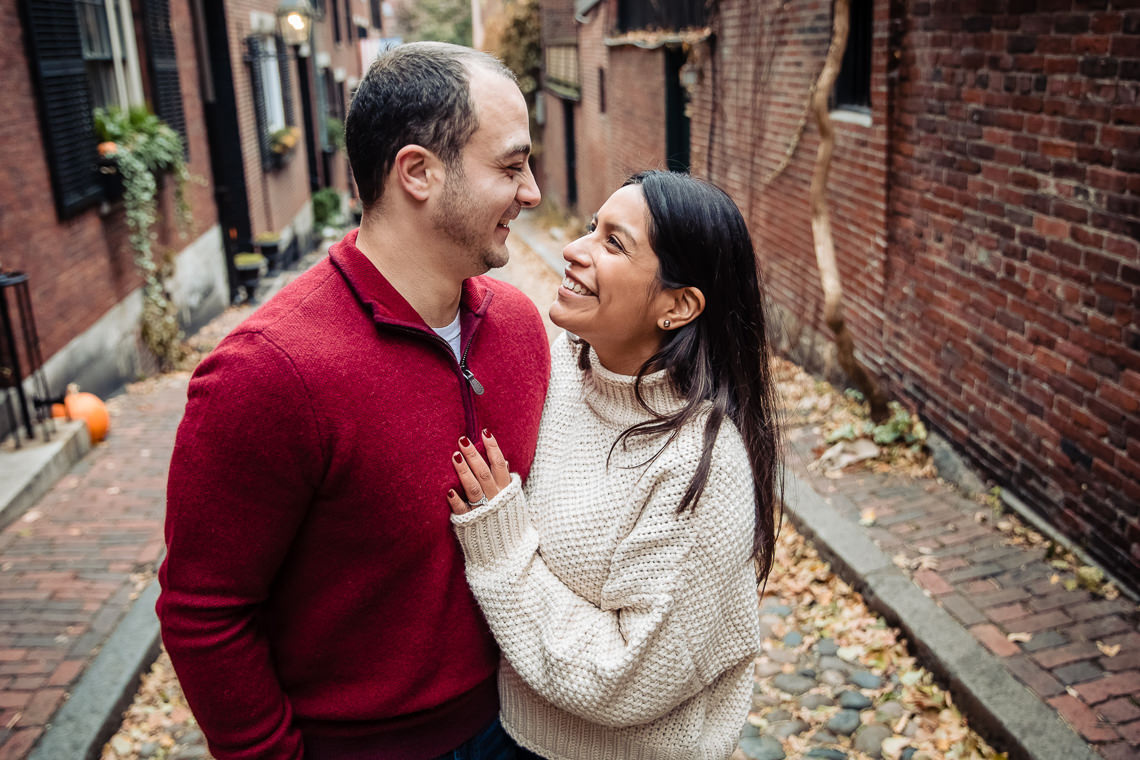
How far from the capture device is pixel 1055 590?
14.3ft

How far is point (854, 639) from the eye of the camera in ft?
14.5

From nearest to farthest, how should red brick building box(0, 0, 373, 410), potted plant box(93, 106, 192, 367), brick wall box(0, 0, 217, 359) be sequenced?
brick wall box(0, 0, 217, 359)
red brick building box(0, 0, 373, 410)
potted plant box(93, 106, 192, 367)

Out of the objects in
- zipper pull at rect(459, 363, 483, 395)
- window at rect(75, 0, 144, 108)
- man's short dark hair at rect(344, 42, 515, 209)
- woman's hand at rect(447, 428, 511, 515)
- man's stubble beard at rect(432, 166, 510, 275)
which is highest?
window at rect(75, 0, 144, 108)

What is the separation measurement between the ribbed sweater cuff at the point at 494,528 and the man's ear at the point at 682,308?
478 millimetres

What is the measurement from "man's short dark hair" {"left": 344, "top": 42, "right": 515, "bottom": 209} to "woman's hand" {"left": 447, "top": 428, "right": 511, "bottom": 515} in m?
0.56

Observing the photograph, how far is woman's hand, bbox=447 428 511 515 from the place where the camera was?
181 cm

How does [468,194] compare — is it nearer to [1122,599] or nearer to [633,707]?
[633,707]

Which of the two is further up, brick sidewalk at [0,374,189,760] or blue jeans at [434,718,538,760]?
blue jeans at [434,718,538,760]

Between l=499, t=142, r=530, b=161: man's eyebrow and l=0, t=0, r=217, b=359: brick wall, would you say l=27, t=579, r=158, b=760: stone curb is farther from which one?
l=0, t=0, r=217, b=359: brick wall

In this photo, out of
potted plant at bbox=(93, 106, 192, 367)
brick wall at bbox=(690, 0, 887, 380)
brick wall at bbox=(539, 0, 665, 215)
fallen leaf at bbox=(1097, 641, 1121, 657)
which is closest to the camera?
fallen leaf at bbox=(1097, 641, 1121, 657)

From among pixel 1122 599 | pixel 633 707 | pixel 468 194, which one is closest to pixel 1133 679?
pixel 1122 599

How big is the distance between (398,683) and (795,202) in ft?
23.1

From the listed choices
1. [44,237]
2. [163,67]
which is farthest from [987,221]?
[163,67]

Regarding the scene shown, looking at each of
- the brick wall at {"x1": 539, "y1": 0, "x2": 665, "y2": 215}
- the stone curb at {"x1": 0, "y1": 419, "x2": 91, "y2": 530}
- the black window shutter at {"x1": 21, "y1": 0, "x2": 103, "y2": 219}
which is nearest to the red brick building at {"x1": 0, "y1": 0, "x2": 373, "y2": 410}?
the black window shutter at {"x1": 21, "y1": 0, "x2": 103, "y2": 219}
